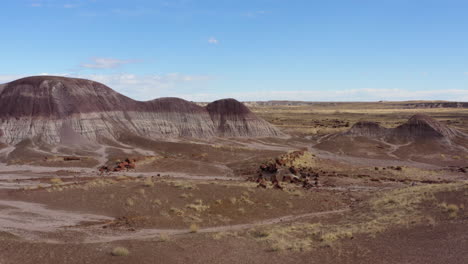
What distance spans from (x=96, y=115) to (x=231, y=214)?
58.0 m

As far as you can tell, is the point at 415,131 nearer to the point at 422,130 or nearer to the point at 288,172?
the point at 422,130

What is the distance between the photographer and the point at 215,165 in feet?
179

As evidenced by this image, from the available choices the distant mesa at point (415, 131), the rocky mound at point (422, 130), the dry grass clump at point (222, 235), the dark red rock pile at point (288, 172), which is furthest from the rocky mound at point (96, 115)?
the dry grass clump at point (222, 235)

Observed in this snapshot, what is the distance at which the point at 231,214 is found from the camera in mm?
26641

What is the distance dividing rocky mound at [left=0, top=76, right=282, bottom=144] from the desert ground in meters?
15.2

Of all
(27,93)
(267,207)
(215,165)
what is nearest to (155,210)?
(267,207)

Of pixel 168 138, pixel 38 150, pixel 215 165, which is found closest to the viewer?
pixel 215 165

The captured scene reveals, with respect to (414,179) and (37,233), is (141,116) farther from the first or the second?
(37,233)

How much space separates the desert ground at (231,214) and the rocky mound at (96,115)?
15222mm

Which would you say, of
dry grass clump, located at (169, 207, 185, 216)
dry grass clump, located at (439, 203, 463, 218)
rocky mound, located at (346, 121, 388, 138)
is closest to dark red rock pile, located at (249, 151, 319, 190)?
dry grass clump, located at (169, 207, 185, 216)

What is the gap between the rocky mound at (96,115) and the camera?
2837 inches

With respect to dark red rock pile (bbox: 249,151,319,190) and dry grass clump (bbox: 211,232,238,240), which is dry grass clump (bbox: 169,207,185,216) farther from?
dark red rock pile (bbox: 249,151,319,190)

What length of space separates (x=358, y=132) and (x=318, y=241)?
7101cm

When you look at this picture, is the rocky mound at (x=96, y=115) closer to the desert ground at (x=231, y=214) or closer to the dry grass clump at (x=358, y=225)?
Result: the desert ground at (x=231, y=214)
